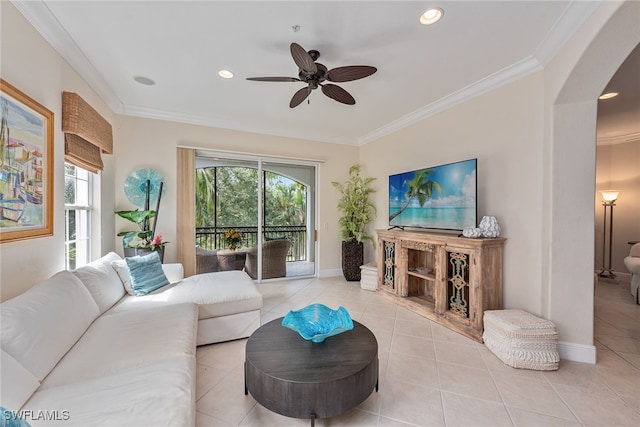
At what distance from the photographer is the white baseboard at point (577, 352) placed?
6.98 feet

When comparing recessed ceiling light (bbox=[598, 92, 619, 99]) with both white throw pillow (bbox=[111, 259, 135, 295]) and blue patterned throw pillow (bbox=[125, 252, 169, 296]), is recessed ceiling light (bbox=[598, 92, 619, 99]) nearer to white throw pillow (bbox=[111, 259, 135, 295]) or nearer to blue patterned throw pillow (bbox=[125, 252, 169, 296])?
blue patterned throw pillow (bbox=[125, 252, 169, 296])

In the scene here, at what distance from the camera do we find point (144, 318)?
6.33 feet

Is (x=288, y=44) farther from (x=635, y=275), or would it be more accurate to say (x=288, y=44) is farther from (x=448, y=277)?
(x=635, y=275)

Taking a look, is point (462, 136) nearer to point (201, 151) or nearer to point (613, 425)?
point (613, 425)

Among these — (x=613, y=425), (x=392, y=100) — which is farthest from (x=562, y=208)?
(x=392, y=100)

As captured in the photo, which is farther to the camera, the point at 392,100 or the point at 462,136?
the point at 392,100

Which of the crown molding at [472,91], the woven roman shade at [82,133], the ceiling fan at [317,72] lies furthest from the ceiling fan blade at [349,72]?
the woven roman shade at [82,133]

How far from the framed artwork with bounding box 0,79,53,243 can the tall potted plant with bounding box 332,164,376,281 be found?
380 centimetres

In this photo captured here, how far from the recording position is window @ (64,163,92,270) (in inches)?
104

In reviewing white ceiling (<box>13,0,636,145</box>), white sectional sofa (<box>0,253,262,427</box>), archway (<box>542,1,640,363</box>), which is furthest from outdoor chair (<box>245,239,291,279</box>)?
archway (<box>542,1,640,363</box>)

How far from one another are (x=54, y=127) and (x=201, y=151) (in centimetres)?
202

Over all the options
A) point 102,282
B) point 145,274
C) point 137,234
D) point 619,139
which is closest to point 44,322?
point 102,282

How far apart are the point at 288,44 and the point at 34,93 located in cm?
196

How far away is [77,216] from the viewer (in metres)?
2.85
